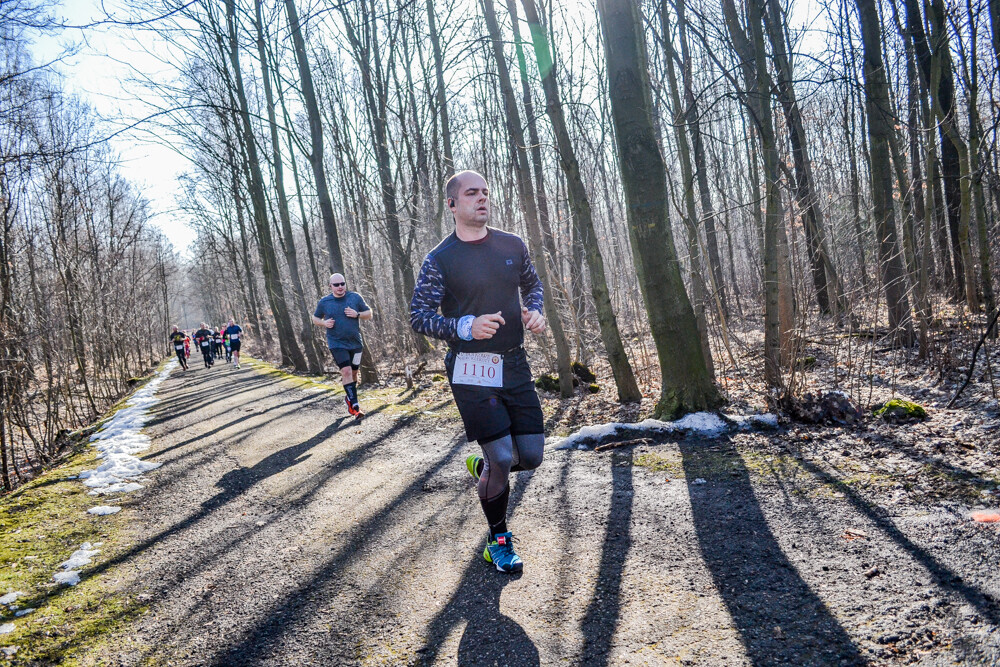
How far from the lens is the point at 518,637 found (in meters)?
2.58

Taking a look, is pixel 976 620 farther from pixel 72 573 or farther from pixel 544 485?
pixel 72 573

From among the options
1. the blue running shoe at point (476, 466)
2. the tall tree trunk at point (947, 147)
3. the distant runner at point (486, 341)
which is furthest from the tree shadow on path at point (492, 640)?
the tall tree trunk at point (947, 147)

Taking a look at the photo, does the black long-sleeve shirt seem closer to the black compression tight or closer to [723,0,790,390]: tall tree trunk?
the black compression tight

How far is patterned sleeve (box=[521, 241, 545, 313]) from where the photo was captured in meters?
3.48

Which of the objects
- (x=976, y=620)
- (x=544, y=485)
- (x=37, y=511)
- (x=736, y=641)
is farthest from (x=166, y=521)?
(x=976, y=620)

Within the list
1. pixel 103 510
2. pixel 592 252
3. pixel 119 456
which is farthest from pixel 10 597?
pixel 592 252

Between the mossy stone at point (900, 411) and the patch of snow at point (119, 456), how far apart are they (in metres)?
7.32

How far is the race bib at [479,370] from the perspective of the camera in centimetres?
318

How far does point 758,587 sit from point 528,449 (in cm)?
131

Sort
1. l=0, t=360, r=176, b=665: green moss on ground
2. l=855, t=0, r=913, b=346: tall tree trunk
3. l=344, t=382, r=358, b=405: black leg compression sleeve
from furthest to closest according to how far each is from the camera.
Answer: l=855, t=0, r=913, b=346: tall tree trunk < l=344, t=382, r=358, b=405: black leg compression sleeve < l=0, t=360, r=176, b=665: green moss on ground

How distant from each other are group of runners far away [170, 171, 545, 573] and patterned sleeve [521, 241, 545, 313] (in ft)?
0.13

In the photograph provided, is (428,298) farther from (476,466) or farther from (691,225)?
(691,225)

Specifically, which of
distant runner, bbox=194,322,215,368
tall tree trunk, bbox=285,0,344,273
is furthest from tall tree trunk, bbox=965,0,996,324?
distant runner, bbox=194,322,215,368

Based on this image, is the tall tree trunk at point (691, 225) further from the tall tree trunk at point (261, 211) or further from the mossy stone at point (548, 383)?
the tall tree trunk at point (261, 211)
